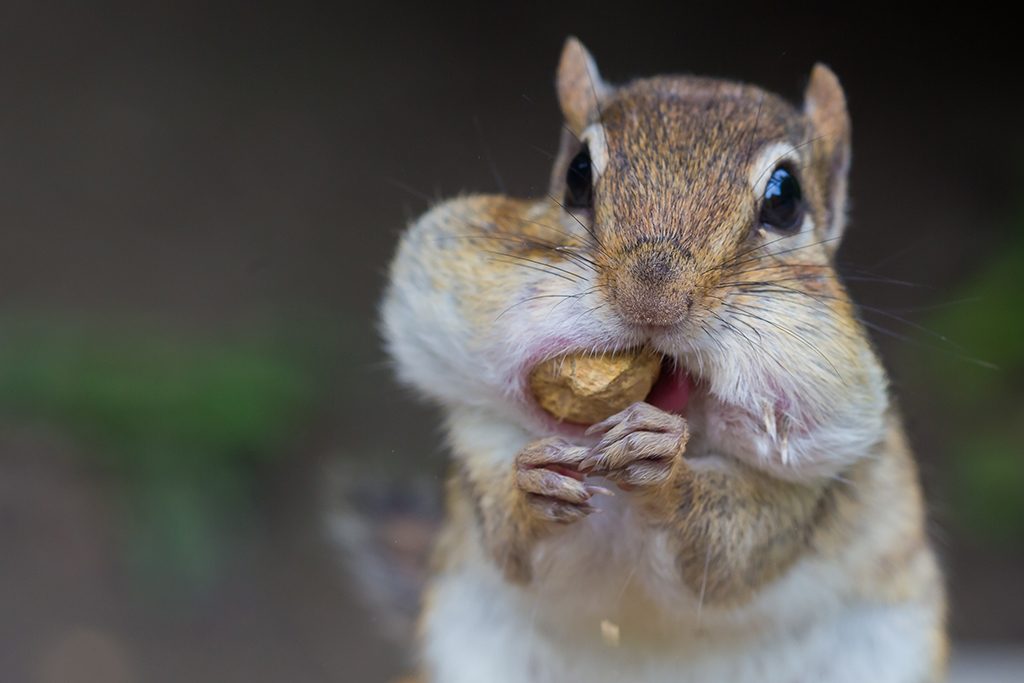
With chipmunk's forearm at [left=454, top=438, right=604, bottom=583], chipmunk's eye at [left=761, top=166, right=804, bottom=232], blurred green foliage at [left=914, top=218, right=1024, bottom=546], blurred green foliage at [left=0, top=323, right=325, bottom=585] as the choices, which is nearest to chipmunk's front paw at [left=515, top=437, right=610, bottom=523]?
chipmunk's forearm at [left=454, top=438, right=604, bottom=583]

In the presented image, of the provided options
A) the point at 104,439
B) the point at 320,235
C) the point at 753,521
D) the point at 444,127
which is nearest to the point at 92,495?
the point at 104,439

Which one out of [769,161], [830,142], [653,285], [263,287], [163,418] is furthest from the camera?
[263,287]

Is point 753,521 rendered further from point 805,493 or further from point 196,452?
point 196,452

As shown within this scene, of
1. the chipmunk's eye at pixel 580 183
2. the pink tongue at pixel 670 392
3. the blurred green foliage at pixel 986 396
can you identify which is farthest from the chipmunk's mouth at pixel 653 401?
the blurred green foliage at pixel 986 396

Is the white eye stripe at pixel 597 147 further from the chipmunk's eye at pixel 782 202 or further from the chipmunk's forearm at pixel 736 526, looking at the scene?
the chipmunk's forearm at pixel 736 526

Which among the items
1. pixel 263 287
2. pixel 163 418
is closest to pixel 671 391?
pixel 163 418

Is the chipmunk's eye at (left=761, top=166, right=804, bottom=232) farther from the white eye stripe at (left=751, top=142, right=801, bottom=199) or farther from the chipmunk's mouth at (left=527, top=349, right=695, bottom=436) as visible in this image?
the chipmunk's mouth at (left=527, top=349, right=695, bottom=436)

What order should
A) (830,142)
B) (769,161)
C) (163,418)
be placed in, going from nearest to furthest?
1. (769,161)
2. (830,142)
3. (163,418)

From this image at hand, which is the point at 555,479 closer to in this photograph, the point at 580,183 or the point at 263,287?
the point at 580,183
